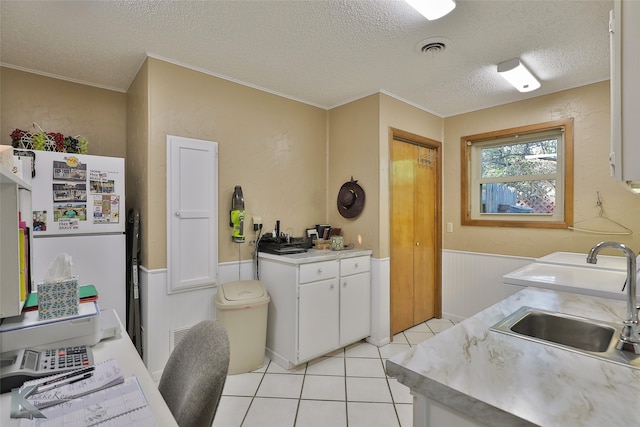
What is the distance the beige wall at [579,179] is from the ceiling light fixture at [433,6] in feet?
6.88

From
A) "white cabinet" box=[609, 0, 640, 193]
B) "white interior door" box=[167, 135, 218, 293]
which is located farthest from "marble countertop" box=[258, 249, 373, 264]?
"white cabinet" box=[609, 0, 640, 193]

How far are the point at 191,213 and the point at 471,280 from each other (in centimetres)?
309

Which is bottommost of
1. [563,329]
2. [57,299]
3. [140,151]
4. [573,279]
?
[563,329]

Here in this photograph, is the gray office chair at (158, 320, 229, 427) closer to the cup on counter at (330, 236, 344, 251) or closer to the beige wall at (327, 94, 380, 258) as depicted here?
the cup on counter at (330, 236, 344, 251)

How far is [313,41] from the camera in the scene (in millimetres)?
2256

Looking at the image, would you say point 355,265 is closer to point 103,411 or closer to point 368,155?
point 368,155

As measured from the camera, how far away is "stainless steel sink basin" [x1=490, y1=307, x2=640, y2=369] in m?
1.31

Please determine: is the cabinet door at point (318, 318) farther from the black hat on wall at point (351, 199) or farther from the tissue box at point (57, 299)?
the tissue box at point (57, 299)

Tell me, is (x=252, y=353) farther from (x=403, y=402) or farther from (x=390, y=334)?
(x=390, y=334)

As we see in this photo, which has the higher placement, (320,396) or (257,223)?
(257,223)

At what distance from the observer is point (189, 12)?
1.95 meters

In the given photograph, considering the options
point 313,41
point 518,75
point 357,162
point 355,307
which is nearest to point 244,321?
point 355,307

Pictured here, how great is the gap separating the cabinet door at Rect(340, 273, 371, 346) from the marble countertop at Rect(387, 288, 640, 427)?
1.75 meters

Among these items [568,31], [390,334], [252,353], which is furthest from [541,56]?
[252,353]
